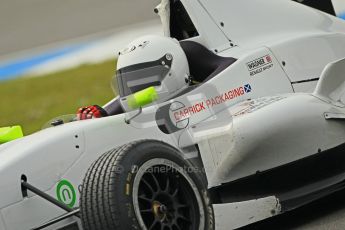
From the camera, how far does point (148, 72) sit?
6.18 meters

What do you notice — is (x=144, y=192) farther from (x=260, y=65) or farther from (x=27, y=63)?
(x=27, y=63)

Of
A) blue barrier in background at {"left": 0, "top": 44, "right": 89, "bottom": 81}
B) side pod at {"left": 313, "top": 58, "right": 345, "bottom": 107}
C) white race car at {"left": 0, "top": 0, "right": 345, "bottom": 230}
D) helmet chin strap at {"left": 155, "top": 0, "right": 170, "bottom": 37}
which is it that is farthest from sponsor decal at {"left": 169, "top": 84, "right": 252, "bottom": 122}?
blue barrier in background at {"left": 0, "top": 44, "right": 89, "bottom": 81}

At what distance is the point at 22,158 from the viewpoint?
5.05 meters

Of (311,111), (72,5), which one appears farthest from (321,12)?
(72,5)

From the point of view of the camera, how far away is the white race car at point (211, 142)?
15.4ft

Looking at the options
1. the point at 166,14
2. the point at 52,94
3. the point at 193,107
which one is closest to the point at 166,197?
the point at 193,107

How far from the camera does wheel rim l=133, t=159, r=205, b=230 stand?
15.2 ft

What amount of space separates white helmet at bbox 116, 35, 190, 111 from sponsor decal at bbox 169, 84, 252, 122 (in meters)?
0.27

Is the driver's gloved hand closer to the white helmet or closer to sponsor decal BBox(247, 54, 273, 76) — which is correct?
the white helmet

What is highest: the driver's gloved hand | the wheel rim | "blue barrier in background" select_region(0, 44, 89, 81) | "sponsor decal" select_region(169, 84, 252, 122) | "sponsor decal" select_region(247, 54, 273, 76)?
"blue barrier in background" select_region(0, 44, 89, 81)

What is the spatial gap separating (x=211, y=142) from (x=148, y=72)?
0.88 m

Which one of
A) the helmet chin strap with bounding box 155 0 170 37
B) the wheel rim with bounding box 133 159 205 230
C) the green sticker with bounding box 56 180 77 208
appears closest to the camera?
the wheel rim with bounding box 133 159 205 230

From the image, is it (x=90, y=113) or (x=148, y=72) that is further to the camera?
(x=148, y=72)

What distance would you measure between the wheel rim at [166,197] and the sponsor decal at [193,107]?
91 cm
